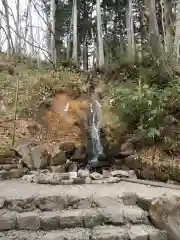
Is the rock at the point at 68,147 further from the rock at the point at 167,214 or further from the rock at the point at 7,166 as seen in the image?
the rock at the point at 167,214

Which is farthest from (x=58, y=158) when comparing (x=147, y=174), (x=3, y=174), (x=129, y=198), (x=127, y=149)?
(x=129, y=198)

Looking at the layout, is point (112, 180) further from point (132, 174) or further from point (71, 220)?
point (71, 220)

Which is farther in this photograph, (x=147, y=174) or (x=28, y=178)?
(x=147, y=174)

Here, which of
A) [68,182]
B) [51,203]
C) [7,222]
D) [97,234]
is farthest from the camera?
[68,182]

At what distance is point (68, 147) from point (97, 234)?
336 centimetres

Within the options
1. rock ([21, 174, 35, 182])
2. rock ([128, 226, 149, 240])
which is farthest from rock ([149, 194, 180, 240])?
rock ([21, 174, 35, 182])

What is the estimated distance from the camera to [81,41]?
21609 mm

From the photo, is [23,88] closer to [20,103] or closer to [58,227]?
[20,103]

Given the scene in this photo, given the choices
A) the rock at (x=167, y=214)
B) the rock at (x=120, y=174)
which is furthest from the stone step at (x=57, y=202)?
the rock at (x=120, y=174)

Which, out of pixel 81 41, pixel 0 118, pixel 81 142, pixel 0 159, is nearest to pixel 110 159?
pixel 81 142

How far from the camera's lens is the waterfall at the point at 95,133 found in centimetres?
771

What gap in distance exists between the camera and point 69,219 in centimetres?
425

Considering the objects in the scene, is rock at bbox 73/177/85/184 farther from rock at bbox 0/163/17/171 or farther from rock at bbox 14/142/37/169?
rock at bbox 0/163/17/171

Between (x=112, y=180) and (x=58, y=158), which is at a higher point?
(x=58, y=158)
